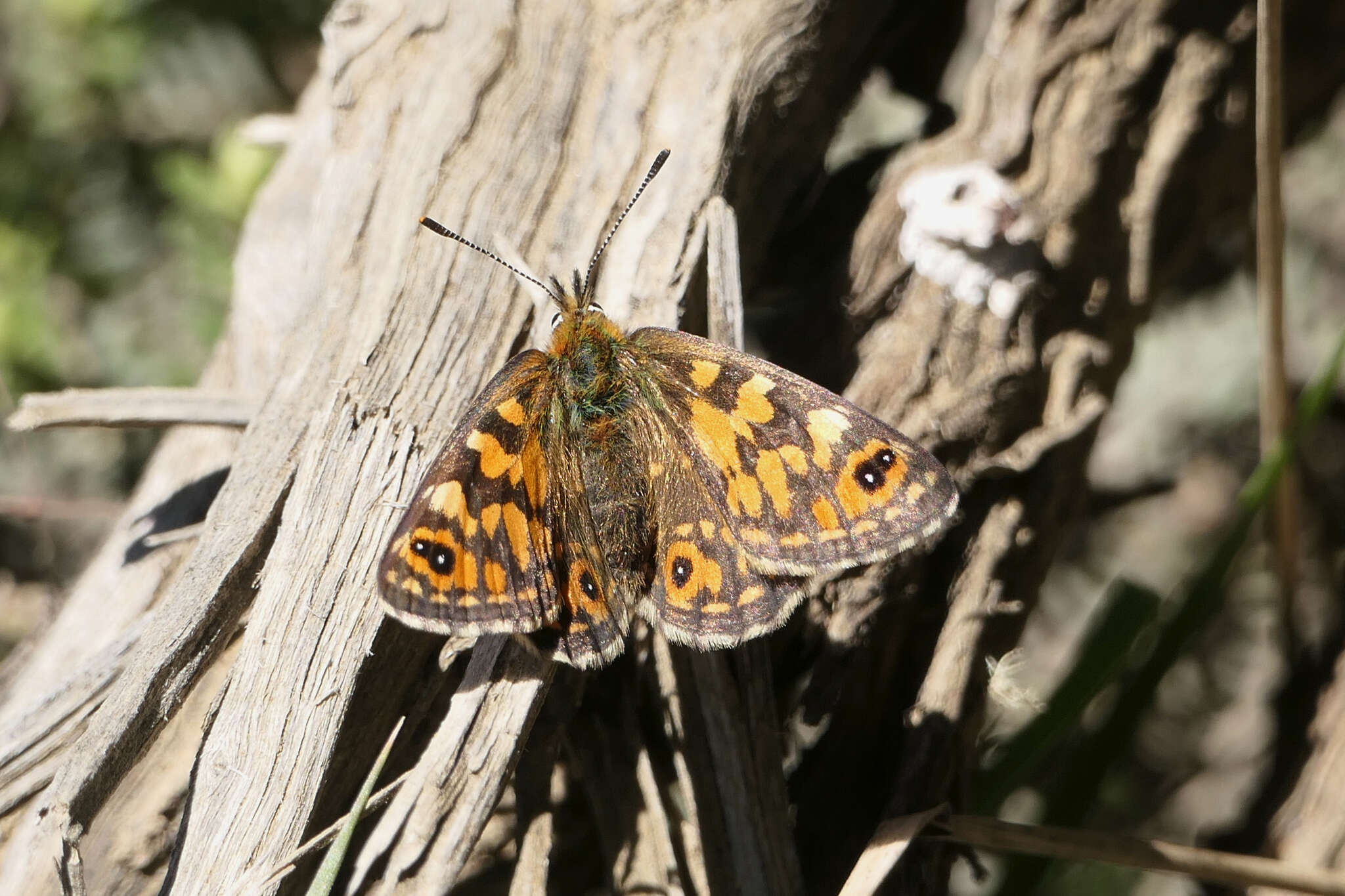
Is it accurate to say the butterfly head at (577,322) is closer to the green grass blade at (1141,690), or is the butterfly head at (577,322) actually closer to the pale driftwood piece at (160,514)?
the pale driftwood piece at (160,514)

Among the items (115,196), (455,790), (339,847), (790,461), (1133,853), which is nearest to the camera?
(339,847)

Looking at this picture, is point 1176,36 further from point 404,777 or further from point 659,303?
point 404,777

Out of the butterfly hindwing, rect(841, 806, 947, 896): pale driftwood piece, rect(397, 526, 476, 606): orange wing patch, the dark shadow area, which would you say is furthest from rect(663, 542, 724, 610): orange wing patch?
the dark shadow area

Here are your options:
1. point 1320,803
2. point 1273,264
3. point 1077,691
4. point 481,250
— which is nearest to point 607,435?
point 481,250

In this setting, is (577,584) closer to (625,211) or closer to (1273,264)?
(625,211)

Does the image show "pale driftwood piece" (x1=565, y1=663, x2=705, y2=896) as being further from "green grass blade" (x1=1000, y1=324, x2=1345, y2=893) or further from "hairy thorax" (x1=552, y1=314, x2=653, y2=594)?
"green grass blade" (x1=1000, y1=324, x2=1345, y2=893)

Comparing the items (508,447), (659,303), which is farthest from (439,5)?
(508,447)
